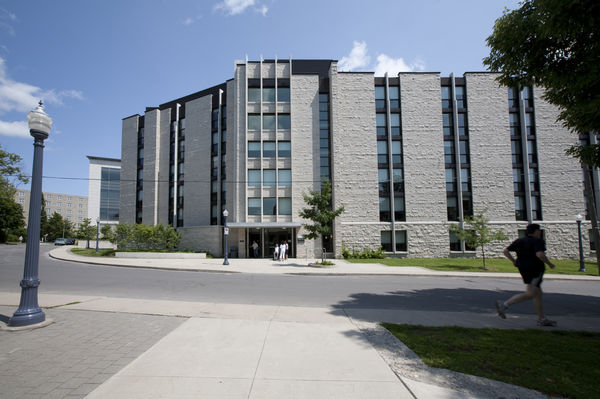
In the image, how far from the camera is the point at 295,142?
1030 inches

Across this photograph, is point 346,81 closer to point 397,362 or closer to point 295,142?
point 295,142

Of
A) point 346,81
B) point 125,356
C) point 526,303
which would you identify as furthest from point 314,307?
point 346,81

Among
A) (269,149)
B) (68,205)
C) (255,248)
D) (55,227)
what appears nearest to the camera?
(255,248)

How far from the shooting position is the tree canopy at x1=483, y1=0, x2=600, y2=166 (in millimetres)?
5734

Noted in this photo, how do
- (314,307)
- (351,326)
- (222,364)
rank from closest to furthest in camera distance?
(222,364)
(351,326)
(314,307)

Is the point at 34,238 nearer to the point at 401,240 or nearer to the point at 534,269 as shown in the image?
the point at 534,269

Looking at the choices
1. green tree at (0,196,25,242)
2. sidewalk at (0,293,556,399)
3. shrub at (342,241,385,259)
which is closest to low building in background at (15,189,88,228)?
green tree at (0,196,25,242)

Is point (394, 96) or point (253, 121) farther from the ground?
point (394, 96)

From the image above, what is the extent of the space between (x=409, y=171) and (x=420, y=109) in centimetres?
611

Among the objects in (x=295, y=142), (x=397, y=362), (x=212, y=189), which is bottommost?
(x=397, y=362)

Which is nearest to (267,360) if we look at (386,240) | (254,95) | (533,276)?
(533,276)

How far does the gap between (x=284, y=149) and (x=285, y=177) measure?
2630 mm

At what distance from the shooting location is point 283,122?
2666 centimetres

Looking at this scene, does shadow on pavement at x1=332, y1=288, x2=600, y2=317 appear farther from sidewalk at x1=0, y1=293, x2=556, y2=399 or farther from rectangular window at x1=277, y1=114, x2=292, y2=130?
rectangular window at x1=277, y1=114, x2=292, y2=130
